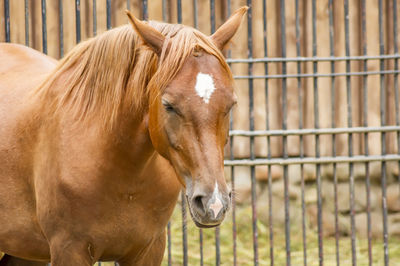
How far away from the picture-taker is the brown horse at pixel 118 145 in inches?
109

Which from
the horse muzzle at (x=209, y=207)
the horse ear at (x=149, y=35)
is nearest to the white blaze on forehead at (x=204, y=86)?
the horse ear at (x=149, y=35)

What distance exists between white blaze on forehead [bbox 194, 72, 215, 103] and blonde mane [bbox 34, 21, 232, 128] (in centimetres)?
10

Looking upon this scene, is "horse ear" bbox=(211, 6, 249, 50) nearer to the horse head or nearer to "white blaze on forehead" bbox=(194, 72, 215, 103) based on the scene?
the horse head

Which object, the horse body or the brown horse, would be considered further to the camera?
the horse body

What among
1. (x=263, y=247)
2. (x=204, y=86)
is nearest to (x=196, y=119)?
(x=204, y=86)

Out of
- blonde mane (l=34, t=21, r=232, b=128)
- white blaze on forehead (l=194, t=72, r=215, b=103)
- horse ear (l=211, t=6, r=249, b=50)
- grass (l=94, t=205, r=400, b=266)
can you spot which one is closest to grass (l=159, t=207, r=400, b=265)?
grass (l=94, t=205, r=400, b=266)

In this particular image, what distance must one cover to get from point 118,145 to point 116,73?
313 millimetres

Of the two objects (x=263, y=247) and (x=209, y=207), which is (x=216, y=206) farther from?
(x=263, y=247)

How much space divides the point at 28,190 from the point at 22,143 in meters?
0.23

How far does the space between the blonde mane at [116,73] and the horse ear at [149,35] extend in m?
0.03

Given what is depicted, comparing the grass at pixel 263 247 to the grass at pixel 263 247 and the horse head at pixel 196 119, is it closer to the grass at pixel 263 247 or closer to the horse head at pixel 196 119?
the grass at pixel 263 247

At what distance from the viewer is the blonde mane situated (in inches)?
114

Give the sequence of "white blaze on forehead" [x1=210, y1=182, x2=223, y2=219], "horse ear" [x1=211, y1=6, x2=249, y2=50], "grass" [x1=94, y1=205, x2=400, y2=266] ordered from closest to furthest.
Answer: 1. "white blaze on forehead" [x1=210, y1=182, x2=223, y2=219]
2. "horse ear" [x1=211, y1=6, x2=249, y2=50]
3. "grass" [x1=94, y1=205, x2=400, y2=266]

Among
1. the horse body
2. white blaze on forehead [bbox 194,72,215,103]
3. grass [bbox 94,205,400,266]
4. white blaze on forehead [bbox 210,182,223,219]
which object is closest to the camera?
white blaze on forehead [bbox 210,182,223,219]
